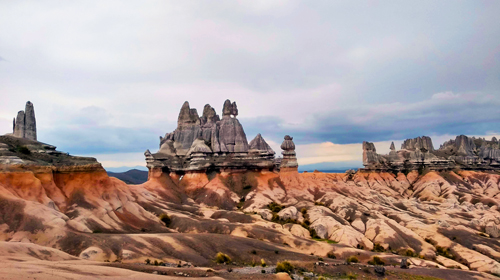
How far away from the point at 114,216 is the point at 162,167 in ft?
→ 160

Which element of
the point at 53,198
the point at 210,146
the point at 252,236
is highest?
the point at 210,146

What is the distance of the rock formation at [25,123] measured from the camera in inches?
2579

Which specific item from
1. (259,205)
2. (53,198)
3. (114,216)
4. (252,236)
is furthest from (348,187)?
(53,198)

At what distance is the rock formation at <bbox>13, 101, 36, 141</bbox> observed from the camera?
6550 cm

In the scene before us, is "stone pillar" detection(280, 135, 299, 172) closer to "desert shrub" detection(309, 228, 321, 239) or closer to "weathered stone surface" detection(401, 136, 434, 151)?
"desert shrub" detection(309, 228, 321, 239)

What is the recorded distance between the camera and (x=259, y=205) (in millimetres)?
88938

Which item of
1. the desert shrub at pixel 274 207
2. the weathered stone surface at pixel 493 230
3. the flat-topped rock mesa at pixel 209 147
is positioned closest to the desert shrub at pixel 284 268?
the desert shrub at pixel 274 207

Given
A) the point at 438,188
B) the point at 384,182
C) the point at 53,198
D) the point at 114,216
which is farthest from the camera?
the point at 384,182

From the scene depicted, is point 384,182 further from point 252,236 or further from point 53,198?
point 53,198

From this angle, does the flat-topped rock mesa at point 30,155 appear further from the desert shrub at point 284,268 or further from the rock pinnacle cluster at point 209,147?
the desert shrub at point 284,268

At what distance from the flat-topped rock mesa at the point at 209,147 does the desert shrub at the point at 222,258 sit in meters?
61.5

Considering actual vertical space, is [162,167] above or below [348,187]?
above

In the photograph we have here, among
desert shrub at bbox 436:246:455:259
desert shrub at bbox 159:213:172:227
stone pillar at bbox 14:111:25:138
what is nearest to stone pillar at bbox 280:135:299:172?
desert shrub at bbox 159:213:172:227

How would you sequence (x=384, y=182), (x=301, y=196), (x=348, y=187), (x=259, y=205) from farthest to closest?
(x=384, y=182) < (x=348, y=187) < (x=301, y=196) < (x=259, y=205)
